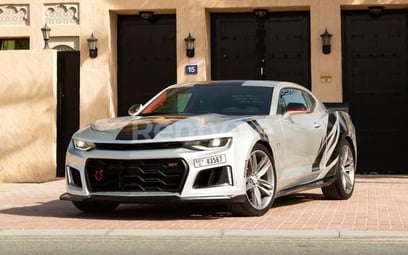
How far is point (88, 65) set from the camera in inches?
693

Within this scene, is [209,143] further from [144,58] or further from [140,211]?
[144,58]

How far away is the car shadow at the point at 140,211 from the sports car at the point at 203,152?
226mm

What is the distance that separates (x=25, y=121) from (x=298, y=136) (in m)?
7.65

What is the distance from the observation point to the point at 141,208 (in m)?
9.99

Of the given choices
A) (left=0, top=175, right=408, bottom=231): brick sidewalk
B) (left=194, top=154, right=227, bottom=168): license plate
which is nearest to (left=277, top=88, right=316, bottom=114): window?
(left=0, top=175, right=408, bottom=231): brick sidewalk

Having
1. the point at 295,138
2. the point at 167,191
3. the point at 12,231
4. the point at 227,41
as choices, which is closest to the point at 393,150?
the point at 227,41

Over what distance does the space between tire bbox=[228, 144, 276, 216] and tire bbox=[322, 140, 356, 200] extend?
202cm

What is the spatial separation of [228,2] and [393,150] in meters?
5.06

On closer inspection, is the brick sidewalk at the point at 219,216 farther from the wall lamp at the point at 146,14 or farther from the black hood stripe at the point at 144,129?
the wall lamp at the point at 146,14

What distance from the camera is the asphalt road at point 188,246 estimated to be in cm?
679

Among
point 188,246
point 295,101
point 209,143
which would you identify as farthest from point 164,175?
point 295,101

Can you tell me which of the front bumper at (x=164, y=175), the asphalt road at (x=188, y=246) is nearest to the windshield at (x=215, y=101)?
the front bumper at (x=164, y=175)

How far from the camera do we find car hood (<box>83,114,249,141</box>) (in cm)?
824

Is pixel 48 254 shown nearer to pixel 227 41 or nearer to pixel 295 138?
pixel 295 138
